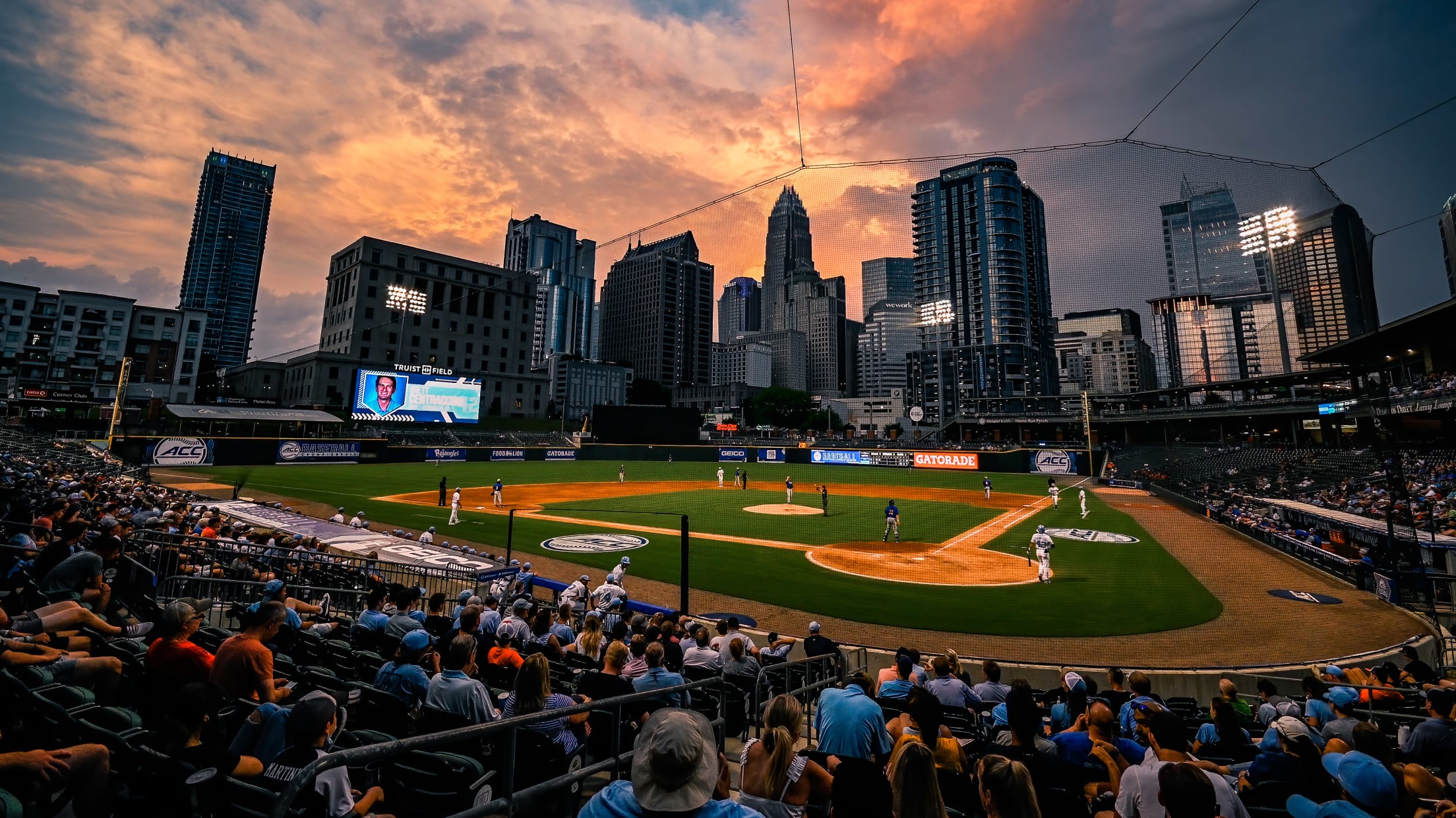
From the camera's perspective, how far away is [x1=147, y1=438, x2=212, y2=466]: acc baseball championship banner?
43.4 meters

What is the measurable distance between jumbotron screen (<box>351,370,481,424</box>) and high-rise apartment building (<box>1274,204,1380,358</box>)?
73.6 meters

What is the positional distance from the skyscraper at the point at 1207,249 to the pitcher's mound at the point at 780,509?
814 inches

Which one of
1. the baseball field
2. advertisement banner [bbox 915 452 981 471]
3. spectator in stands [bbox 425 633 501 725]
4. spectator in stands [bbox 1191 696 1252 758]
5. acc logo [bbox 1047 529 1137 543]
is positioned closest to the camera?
spectator in stands [bbox 425 633 501 725]

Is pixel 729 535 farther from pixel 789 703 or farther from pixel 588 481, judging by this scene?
pixel 588 481

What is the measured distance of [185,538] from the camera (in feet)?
39.4

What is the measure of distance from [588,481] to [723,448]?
77.9 ft

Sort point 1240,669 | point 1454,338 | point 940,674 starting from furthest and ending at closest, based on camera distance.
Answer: point 1454,338 < point 1240,669 < point 940,674

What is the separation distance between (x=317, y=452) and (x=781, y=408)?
112920mm

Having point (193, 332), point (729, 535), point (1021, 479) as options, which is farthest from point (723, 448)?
point (193, 332)

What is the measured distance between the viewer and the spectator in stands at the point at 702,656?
757 centimetres

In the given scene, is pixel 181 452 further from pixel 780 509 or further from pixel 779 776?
pixel 779 776

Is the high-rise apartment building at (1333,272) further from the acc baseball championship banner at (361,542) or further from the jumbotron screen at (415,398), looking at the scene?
the jumbotron screen at (415,398)

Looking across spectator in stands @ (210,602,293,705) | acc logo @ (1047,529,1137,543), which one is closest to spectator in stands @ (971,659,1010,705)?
spectator in stands @ (210,602,293,705)

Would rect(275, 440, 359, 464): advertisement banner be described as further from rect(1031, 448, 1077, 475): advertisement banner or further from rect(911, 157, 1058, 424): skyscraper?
rect(1031, 448, 1077, 475): advertisement banner
